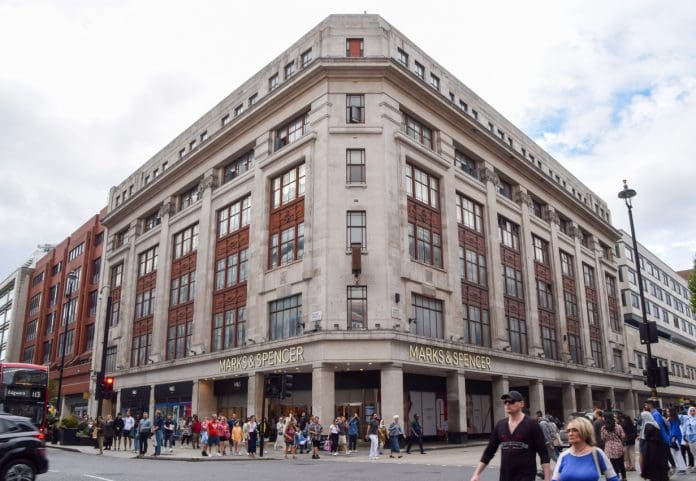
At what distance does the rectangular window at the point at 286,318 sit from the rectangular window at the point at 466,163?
15479mm

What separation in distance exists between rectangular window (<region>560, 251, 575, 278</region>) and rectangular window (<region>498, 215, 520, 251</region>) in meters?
8.64

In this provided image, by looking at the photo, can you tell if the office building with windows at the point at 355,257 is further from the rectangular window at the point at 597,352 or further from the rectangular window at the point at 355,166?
the rectangular window at the point at 597,352

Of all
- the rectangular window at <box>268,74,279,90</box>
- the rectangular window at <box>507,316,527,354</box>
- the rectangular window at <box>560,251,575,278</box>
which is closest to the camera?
A: the rectangular window at <box>268,74,279,90</box>

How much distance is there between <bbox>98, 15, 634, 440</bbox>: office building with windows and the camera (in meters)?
33.1

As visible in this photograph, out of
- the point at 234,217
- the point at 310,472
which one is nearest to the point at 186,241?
the point at 234,217

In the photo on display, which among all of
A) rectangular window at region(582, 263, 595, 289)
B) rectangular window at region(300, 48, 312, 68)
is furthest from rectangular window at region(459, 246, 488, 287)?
rectangular window at region(582, 263, 595, 289)

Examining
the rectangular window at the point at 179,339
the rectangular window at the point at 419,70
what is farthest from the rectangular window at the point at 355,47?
the rectangular window at the point at 179,339

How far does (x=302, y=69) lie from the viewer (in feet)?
121

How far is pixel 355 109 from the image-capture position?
35969mm

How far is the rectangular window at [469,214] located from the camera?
134ft

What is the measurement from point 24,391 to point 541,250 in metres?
39.1

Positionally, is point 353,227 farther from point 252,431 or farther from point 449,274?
point 252,431

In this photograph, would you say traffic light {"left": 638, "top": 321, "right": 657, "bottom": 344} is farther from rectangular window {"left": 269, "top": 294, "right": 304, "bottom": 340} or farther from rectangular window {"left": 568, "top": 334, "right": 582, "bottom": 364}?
rectangular window {"left": 568, "top": 334, "right": 582, "bottom": 364}

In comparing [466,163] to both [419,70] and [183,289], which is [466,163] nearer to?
[419,70]
